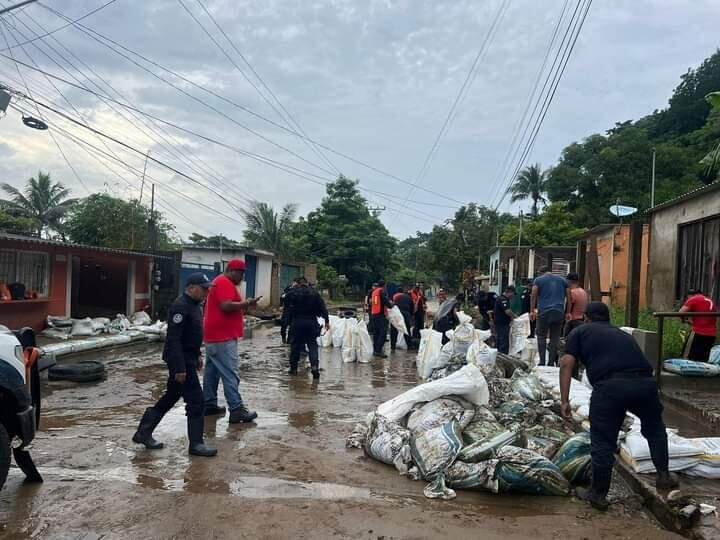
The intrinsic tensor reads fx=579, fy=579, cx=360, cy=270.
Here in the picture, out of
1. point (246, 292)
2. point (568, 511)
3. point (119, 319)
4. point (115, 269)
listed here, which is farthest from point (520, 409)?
point (246, 292)

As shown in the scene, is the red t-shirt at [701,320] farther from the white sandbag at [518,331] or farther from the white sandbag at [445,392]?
the white sandbag at [445,392]

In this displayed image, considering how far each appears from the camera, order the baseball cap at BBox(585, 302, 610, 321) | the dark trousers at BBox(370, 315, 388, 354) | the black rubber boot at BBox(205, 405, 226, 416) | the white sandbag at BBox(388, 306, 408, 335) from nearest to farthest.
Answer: the baseball cap at BBox(585, 302, 610, 321)
the black rubber boot at BBox(205, 405, 226, 416)
the dark trousers at BBox(370, 315, 388, 354)
the white sandbag at BBox(388, 306, 408, 335)

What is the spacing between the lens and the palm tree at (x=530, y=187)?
164ft

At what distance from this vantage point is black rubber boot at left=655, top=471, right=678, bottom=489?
13.1 ft

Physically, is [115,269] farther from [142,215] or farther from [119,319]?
[142,215]

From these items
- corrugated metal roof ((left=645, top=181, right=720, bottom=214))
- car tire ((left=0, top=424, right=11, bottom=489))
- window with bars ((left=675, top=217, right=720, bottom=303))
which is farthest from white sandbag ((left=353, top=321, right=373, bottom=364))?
car tire ((left=0, top=424, right=11, bottom=489))

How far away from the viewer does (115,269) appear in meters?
17.2

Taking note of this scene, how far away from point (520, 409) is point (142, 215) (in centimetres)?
2700

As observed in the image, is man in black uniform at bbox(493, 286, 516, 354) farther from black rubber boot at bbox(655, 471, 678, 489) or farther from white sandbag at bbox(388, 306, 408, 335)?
black rubber boot at bbox(655, 471, 678, 489)

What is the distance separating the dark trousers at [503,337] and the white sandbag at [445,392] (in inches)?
205

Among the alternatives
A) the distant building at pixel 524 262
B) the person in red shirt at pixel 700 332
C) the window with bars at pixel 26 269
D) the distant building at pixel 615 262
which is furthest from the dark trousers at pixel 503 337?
the window with bars at pixel 26 269

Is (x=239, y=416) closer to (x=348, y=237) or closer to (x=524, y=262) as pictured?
(x=524, y=262)

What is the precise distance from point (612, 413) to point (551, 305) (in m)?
4.77

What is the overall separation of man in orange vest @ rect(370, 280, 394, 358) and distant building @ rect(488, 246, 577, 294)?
988 centimetres
